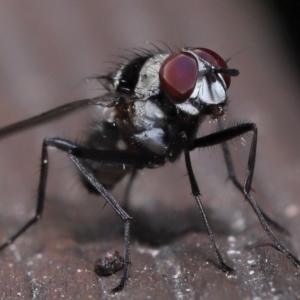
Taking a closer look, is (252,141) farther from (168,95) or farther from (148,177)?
(148,177)

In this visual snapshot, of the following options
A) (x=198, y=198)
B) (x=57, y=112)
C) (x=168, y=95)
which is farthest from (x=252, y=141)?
(x=57, y=112)

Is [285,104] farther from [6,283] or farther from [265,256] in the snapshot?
[6,283]

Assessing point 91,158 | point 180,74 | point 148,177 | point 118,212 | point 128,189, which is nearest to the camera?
point 180,74

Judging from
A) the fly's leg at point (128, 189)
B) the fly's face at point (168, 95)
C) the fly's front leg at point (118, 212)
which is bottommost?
the fly's leg at point (128, 189)

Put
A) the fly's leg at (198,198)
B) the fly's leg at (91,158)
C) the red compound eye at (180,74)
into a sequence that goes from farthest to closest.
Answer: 1. the fly's leg at (91,158)
2. the red compound eye at (180,74)
3. the fly's leg at (198,198)

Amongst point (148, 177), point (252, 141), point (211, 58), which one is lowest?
point (148, 177)

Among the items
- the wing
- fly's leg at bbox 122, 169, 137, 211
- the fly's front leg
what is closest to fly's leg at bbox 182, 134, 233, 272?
the fly's front leg

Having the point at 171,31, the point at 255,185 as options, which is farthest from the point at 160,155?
the point at 171,31

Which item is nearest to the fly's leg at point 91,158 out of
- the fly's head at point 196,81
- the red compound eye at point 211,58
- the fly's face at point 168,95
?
the fly's face at point 168,95

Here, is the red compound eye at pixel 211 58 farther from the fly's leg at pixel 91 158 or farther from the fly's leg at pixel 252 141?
the fly's leg at pixel 91 158
